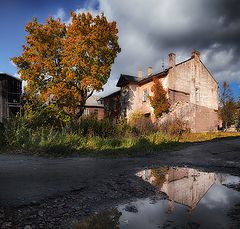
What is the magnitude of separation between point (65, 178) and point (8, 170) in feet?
5.60

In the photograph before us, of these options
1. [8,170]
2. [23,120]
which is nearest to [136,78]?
[23,120]

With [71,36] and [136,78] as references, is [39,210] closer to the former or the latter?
[71,36]

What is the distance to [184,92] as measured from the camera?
31.7m

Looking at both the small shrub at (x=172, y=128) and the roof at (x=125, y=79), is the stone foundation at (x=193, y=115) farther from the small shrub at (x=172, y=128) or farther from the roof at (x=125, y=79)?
the small shrub at (x=172, y=128)

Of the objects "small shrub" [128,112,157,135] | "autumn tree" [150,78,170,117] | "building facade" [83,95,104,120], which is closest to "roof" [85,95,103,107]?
"building facade" [83,95,104,120]

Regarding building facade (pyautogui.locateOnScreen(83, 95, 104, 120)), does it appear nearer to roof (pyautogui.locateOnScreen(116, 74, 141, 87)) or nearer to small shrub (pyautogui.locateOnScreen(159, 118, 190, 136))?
roof (pyautogui.locateOnScreen(116, 74, 141, 87))

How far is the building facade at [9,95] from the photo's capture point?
28.7 m

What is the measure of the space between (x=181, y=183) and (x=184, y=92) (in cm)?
2703

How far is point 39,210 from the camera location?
3697 millimetres

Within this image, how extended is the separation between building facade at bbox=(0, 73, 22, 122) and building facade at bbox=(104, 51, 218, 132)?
1355cm

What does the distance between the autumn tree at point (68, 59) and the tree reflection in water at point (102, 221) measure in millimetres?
22502

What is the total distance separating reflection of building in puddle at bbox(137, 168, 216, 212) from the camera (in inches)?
176

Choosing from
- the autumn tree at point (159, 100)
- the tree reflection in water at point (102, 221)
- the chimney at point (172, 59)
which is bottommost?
the tree reflection in water at point (102, 221)

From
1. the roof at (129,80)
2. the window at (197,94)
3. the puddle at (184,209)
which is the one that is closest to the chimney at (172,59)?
the roof at (129,80)
